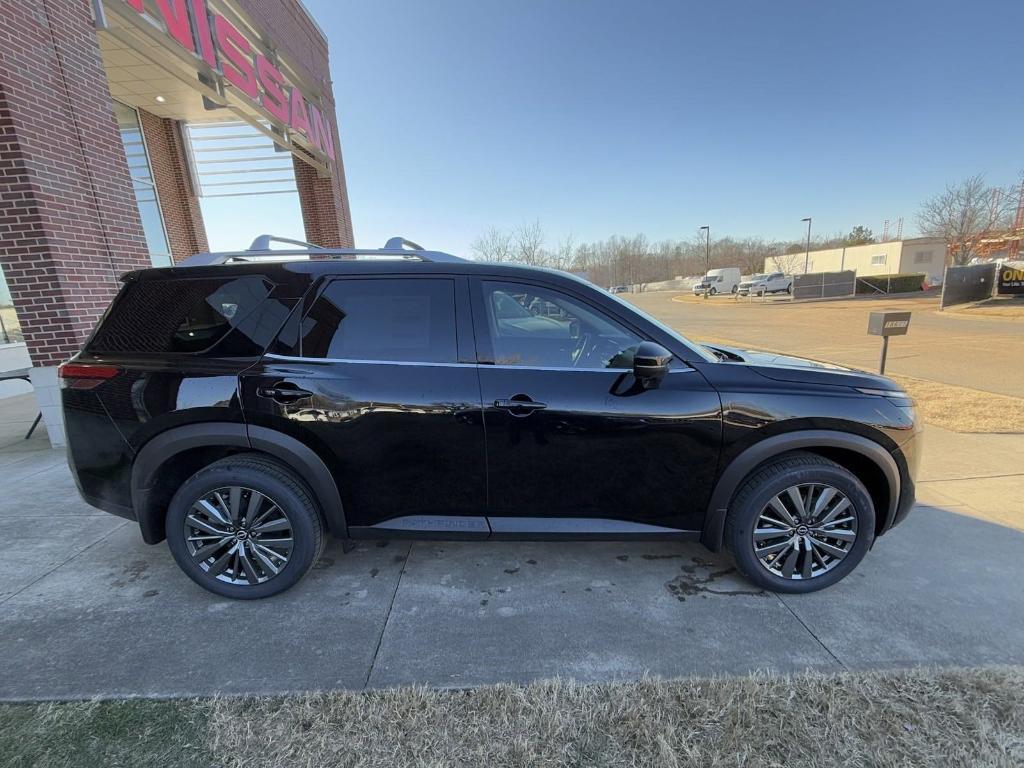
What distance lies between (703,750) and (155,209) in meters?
15.1

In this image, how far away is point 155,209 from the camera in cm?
1184

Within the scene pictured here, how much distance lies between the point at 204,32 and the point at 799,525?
9.92 m

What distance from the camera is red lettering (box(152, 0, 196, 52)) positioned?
6367 millimetres

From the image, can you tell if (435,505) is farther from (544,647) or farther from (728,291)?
(728,291)

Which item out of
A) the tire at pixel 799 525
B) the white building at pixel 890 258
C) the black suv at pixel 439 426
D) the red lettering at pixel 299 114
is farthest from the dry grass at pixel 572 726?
the white building at pixel 890 258

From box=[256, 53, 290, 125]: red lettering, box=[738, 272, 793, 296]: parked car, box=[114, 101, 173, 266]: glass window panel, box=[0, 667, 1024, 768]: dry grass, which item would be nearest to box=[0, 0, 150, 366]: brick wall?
box=[256, 53, 290, 125]: red lettering

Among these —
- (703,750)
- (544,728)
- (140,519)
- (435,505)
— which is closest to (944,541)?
(703,750)

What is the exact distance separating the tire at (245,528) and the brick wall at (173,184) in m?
12.6

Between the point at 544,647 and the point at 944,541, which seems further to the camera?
the point at 944,541

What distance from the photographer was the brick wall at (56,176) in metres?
4.53

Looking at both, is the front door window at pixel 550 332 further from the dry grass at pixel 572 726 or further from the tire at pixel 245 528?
the dry grass at pixel 572 726

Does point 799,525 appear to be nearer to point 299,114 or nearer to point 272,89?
point 272,89

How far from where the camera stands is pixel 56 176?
4855 mm

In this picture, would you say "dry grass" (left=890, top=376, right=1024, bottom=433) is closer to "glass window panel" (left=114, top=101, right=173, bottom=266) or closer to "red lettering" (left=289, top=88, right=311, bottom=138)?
"red lettering" (left=289, top=88, right=311, bottom=138)
